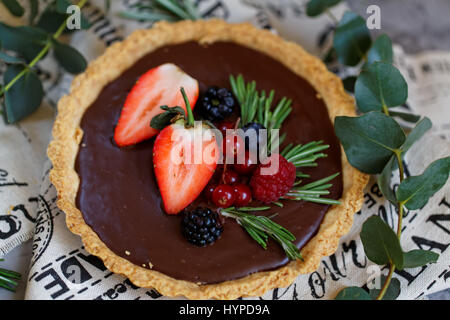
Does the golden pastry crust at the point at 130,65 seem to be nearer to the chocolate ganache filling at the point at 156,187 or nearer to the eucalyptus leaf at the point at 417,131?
the chocolate ganache filling at the point at 156,187

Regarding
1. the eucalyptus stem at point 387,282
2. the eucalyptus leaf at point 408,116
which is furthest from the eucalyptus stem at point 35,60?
the eucalyptus stem at point 387,282

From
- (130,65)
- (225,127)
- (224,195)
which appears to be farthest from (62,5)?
(224,195)

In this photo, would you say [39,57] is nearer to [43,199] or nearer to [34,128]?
[34,128]

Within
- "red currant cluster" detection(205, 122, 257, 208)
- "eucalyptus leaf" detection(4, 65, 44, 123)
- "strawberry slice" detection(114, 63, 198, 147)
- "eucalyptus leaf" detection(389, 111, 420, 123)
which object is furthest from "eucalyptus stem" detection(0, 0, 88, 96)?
"eucalyptus leaf" detection(389, 111, 420, 123)

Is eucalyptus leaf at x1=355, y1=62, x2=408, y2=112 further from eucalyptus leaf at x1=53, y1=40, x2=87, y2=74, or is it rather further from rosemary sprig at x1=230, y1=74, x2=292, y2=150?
eucalyptus leaf at x1=53, y1=40, x2=87, y2=74
